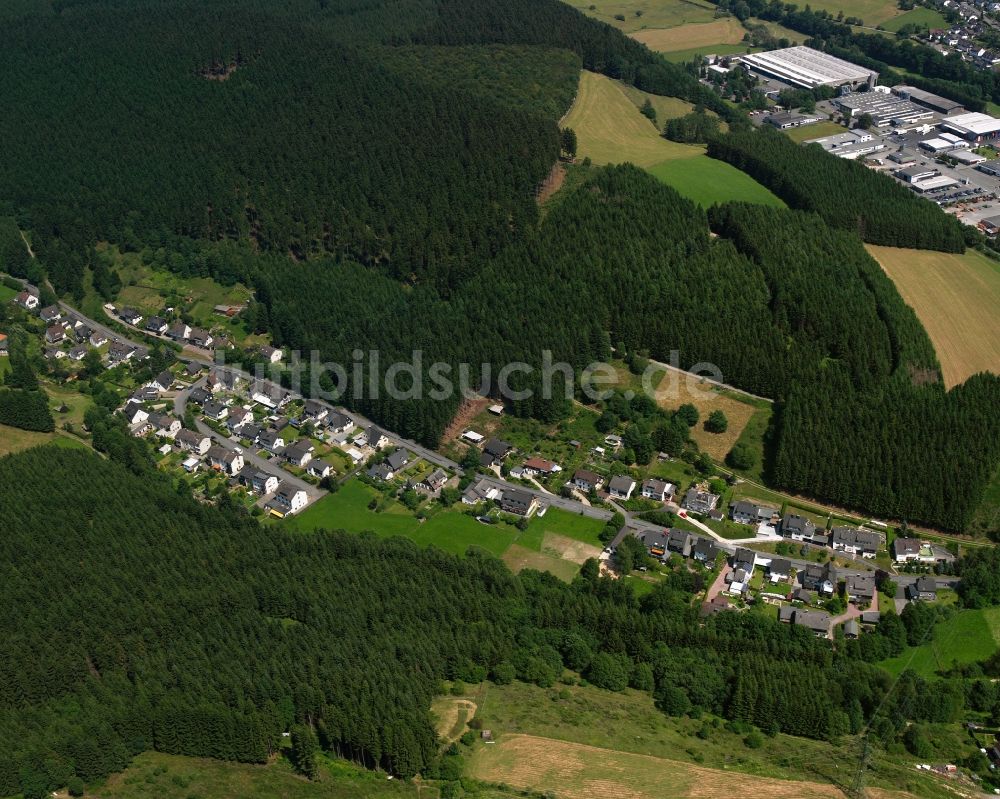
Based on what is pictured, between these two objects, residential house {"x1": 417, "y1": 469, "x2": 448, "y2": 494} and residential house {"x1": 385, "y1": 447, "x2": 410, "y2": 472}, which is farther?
residential house {"x1": 385, "y1": 447, "x2": 410, "y2": 472}

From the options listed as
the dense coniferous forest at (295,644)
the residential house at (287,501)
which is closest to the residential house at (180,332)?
the residential house at (287,501)

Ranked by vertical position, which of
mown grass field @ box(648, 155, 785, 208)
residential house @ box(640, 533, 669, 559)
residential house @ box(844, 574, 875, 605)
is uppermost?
mown grass field @ box(648, 155, 785, 208)

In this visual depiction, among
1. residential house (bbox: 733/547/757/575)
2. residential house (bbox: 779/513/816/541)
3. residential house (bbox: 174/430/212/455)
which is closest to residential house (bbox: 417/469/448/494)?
residential house (bbox: 174/430/212/455)

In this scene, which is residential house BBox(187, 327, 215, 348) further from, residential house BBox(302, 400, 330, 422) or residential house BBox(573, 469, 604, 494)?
residential house BBox(573, 469, 604, 494)

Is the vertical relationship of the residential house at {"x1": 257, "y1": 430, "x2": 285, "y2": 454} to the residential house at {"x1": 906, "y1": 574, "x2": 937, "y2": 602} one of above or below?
below

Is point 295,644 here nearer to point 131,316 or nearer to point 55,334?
point 55,334

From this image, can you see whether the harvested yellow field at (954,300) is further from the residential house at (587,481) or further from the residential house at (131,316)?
the residential house at (131,316)

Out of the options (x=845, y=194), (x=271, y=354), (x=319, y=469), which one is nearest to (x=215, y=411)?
(x=271, y=354)

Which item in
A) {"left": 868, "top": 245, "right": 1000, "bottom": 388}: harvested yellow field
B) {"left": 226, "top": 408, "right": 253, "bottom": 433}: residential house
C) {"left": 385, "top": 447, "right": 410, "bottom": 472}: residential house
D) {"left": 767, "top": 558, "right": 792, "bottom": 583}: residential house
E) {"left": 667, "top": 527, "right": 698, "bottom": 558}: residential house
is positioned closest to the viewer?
{"left": 767, "top": 558, "right": 792, "bottom": 583}: residential house
